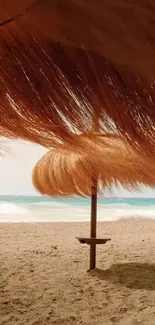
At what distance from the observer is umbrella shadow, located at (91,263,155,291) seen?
2.93m

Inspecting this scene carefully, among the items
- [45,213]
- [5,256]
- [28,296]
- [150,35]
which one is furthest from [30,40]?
[45,213]

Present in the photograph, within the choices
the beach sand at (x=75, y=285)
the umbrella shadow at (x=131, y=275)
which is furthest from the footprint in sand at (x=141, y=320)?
the umbrella shadow at (x=131, y=275)

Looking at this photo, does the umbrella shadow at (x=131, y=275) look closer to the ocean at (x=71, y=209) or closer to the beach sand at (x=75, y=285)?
the beach sand at (x=75, y=285)

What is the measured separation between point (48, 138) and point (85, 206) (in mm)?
15516

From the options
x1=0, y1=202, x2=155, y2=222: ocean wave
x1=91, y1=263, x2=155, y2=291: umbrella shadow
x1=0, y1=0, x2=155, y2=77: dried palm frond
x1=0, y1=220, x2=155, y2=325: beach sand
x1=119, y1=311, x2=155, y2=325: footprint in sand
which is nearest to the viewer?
x1=0, y1=0, x2=155, y2=77: dried palm frond

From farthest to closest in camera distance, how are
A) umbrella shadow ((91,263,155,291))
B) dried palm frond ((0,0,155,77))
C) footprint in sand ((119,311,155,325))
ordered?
umbrella shadow ((91,263,155,291)) < footprint in sand ((119,311,155,325)) < dried palm frond ((0,0,155,77))

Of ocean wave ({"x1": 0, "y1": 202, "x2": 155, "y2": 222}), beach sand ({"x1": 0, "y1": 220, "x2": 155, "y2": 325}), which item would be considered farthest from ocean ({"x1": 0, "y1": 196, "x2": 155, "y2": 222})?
beach sand ({"x1": 0, "y1": 220, "x2": 155, "y2": 325})

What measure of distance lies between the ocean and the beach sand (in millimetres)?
10478

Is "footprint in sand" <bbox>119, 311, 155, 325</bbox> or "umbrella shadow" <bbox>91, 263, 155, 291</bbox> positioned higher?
"umbrella shadow" <bbox>91, 263, 155, 291</bbox>

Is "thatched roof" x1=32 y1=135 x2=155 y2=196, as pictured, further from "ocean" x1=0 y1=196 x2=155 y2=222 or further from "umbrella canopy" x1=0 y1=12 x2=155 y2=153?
Answer: "ocean" x1=0 y1=196 x2=155 y2=222

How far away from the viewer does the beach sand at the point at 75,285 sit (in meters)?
2.26

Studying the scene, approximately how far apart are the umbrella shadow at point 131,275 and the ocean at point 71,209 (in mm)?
11133

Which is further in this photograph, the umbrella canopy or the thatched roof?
the thatched roof

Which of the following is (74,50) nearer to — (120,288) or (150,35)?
(150,35)
